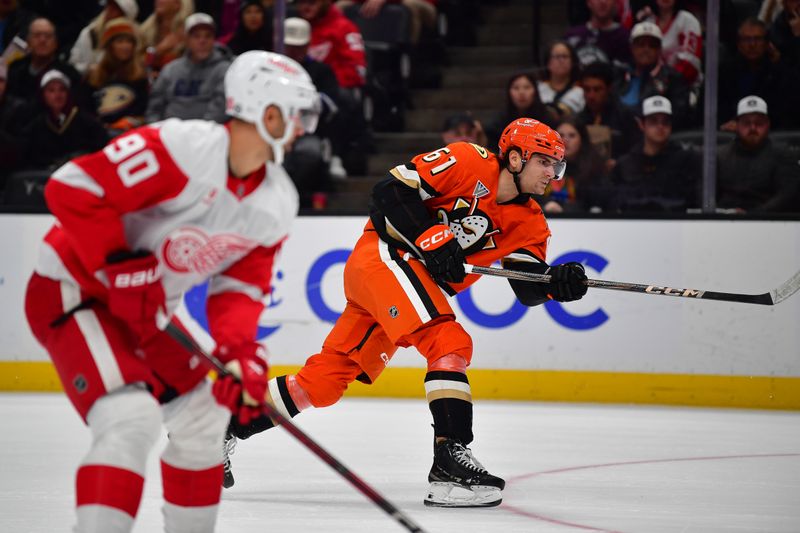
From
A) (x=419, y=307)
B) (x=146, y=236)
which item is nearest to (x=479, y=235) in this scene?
(x=419, y=307)

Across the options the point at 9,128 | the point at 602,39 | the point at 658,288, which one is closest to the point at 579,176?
the point at 602,39

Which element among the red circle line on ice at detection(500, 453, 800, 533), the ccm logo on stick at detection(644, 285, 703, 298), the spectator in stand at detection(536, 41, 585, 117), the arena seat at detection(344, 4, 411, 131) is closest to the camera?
the red circle line on ice at detection(500, 453, 800, 533)

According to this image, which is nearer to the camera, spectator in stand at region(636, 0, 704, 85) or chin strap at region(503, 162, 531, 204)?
chin strap at region(503, 162, 531, 204)

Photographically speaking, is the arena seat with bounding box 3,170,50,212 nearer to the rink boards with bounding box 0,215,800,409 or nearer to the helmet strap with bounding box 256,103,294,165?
the rink boards with bounding box 0,215,800,409

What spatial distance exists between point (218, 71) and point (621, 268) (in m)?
2.41

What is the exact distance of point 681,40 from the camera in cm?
638

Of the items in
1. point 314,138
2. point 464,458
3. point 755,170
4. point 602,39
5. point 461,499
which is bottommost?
point 461,499

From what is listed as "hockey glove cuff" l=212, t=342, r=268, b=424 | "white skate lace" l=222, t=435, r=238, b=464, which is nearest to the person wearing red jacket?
"white skate lace" l=222, t=435, r=238, b=464

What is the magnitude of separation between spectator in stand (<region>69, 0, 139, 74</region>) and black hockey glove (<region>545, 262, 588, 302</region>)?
3.81 m

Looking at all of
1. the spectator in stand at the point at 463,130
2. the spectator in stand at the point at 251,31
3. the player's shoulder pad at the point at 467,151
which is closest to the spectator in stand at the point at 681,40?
the spectator in stand at the point at 463,130

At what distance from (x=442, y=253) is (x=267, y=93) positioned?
A: 1.56m

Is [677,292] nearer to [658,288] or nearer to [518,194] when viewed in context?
[658,288]

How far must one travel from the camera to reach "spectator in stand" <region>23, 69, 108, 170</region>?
687 centimetres

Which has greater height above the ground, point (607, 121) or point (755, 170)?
point (607, 121)
